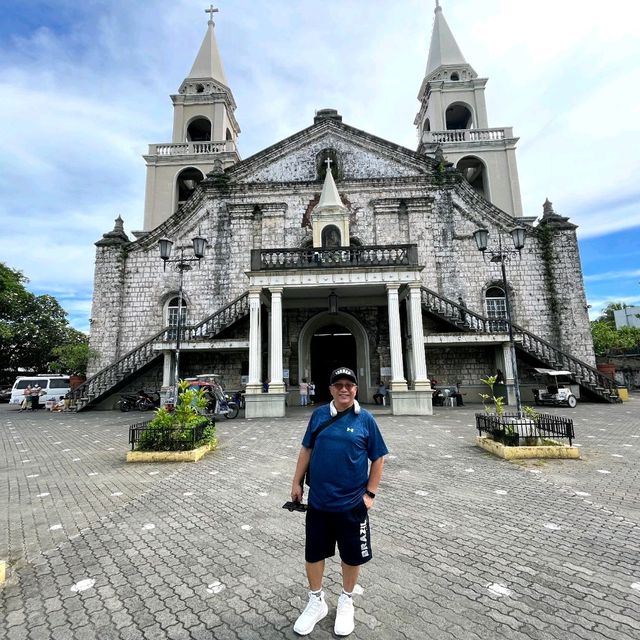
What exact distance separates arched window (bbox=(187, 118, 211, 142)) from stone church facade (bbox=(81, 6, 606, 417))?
4.85 meters

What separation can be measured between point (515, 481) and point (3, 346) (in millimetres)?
40121

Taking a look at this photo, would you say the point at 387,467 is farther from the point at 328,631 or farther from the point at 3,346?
the point at 3,346

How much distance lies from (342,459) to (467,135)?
88.1 ft

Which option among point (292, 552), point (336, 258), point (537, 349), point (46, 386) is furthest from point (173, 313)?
point (537, 349)

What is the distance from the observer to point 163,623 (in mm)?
2773

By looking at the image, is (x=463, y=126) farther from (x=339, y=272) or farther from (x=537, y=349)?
(x=339, y=272)

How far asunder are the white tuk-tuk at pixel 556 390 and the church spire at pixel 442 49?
909 inches

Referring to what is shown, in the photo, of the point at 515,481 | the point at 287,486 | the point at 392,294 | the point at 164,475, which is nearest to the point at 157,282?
the point at 392,294

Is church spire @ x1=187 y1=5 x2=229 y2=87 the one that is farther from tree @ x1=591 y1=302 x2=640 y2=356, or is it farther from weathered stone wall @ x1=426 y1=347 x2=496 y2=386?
tree @ x1=591 y1=302 x2=640 y2=356

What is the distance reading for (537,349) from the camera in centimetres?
1830

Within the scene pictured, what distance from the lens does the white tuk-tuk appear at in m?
16.0

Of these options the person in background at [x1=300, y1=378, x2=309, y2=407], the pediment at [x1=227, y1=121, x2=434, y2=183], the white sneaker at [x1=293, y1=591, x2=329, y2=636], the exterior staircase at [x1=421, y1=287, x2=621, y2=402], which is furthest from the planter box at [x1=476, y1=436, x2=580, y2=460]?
the pediment at [x1=227, y1=121, x2=434, y2=183]

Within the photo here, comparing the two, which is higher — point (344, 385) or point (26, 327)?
point (26, 327)

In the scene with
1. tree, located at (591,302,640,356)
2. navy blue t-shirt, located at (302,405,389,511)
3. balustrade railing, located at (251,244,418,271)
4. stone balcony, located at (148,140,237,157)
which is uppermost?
stone balcony, located at (148,140,237,157)
